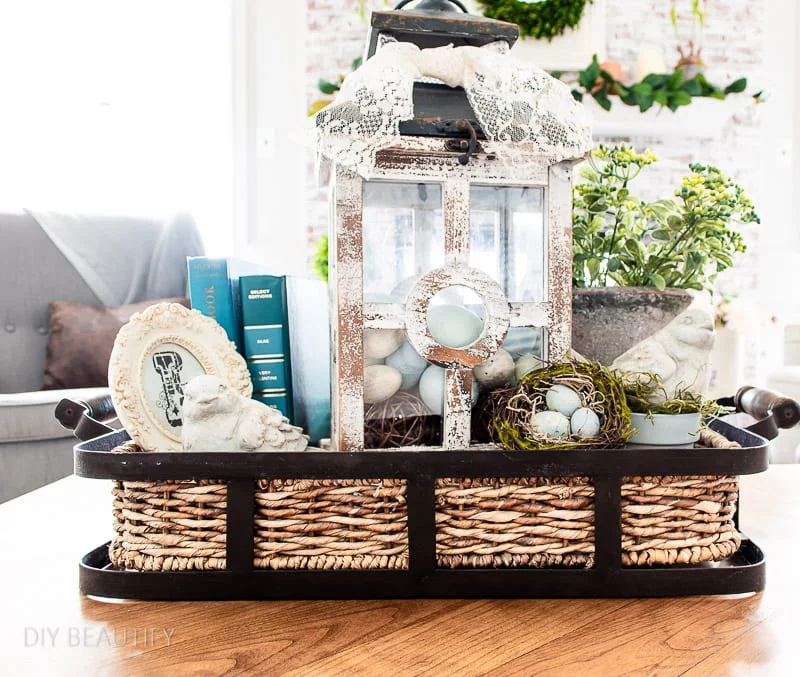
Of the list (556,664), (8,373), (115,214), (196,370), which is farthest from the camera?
(115,214)

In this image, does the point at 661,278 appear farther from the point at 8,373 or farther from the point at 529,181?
the point at 8,373

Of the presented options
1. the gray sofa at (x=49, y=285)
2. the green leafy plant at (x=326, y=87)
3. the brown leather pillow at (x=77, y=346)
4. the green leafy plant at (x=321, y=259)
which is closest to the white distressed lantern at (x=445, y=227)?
the gray sofa at (x=49, y=285)

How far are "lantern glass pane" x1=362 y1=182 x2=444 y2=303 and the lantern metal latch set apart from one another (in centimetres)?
4

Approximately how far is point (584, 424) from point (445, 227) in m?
0.23

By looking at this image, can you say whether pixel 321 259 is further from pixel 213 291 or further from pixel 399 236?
pixel 399 236

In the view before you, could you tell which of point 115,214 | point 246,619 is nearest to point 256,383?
point 246,619

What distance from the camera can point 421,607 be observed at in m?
0.52

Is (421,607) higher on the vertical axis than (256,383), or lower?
lower

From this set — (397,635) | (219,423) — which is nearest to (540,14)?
(219,423)

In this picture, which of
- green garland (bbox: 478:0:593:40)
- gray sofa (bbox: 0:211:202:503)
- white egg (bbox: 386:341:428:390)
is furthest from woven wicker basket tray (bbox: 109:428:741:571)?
green garland (bbox: 478:0:593:40)

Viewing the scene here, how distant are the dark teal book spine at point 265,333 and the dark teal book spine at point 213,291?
0.02 meters

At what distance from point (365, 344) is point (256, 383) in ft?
0.59

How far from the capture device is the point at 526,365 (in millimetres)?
640

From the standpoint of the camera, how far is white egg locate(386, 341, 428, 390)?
0.62 metres
